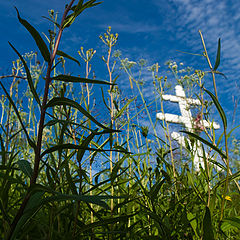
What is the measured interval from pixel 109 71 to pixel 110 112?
0.90ft

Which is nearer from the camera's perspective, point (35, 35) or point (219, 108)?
point (35, 35)

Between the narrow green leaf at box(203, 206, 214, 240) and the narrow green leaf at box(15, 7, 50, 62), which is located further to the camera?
the narrow green leaf at box(203, 206, 214, 240)

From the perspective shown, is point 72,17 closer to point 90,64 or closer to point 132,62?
point 90,64

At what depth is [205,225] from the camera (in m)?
0.68

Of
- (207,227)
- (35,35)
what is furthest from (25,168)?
(207,227)

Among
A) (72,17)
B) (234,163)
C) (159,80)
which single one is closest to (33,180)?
(72,17)

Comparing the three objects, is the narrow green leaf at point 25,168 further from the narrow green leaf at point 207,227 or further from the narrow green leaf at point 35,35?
the narrow green leaf at point 207,227

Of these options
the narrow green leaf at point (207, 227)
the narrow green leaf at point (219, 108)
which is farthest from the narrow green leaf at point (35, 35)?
the narrow green leaf at point (207, 227)

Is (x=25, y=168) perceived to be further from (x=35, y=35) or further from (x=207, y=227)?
(x=207, y=227)

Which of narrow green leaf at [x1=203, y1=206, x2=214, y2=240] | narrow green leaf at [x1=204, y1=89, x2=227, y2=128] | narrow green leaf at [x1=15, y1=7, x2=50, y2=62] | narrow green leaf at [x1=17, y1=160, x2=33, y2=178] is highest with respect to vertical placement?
narrow green leaf at [x1=15, y1=7, x2=50, y2=62]

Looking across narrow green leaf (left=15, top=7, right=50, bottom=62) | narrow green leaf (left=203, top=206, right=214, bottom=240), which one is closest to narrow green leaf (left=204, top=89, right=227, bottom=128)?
narrow green leaf (left=203, top=206, right=214, bottom=240)

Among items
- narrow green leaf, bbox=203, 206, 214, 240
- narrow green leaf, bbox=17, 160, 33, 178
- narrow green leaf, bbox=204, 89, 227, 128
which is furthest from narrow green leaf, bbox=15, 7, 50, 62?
narrow green leaf, bbox=203, 206, 214, 240

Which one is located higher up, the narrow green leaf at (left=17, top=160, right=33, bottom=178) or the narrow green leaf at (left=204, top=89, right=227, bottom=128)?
the narrow green leaf at (left=204, top=89, right=227, bottom=128)

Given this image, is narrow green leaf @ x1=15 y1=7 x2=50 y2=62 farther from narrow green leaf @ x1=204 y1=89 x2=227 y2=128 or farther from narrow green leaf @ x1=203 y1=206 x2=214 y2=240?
narrow green leaf @ x1=203 y1=206 x2=214 y2=240
